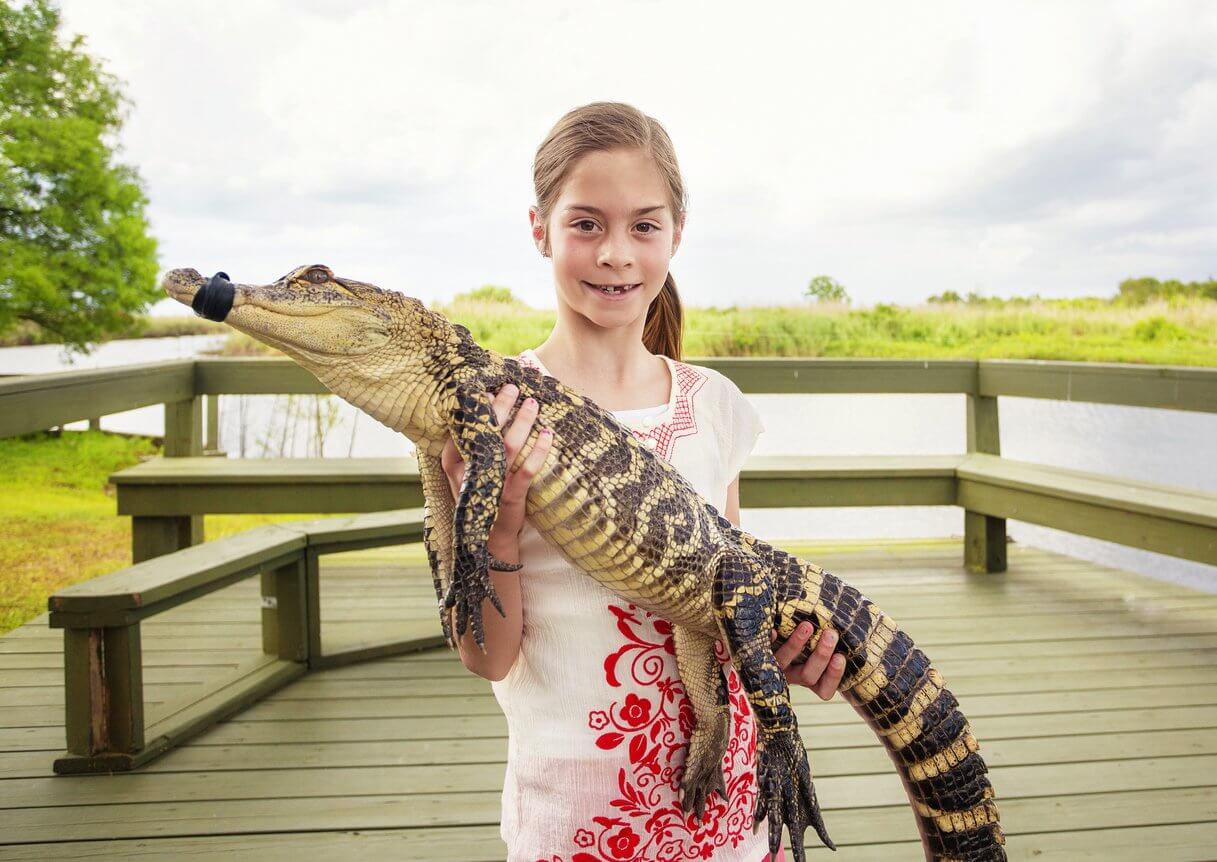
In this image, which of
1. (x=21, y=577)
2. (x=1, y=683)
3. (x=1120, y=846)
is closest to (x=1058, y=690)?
(x=1120, y=846)

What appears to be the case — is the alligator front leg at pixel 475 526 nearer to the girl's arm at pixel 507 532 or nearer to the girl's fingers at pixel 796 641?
the girl's arm at pixel 507 532

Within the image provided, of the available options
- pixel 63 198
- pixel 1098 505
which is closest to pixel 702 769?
pixel 1098 505

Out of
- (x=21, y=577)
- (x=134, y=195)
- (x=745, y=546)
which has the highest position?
(x=134, y=195)

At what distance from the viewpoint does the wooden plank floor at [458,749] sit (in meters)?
2.22

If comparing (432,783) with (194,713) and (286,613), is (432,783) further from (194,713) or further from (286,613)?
(286,613)

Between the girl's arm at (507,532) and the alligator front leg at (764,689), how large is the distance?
301 millimetres

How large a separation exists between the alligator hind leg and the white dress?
15mm

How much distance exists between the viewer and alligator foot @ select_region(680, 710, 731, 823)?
1.29 m

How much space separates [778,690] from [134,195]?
508cm

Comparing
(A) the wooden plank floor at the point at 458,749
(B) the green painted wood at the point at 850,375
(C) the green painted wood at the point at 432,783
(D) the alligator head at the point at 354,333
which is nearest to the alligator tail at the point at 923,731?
(D) the alligator head at the point at 354,333

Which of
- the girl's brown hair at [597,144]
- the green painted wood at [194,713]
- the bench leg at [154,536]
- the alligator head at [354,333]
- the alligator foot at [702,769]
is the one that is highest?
the girl's brown hair at [597,144]

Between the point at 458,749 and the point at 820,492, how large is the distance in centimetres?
251

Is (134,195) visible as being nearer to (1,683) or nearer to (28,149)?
(28,149)

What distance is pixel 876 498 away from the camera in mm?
4586
